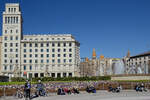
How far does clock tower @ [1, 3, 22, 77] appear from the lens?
Result: 124875mm

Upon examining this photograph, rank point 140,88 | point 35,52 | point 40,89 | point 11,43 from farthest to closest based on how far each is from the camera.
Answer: point 35,52, point 11,43, point 140,88, point 40,89

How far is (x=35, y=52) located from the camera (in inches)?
5039

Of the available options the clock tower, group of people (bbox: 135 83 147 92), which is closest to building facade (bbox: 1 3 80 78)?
the clock tower

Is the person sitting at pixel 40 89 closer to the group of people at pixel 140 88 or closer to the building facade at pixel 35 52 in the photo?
the group of people at pixel 140 88

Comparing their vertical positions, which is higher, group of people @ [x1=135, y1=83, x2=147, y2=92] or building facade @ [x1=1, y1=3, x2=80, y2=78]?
building facade @ [x1=1, y1=3, x2=80, y2=78]

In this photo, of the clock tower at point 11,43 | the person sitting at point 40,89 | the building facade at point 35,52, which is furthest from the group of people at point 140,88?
the clock tower at point 11,43

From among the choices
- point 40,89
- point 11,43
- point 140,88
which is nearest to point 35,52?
point 11,43

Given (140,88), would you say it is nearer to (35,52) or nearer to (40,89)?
(40,89)

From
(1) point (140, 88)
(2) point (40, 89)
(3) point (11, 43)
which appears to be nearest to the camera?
(2) point (40, 89)

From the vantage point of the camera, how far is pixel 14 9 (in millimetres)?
130375

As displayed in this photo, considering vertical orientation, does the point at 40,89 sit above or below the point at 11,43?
below

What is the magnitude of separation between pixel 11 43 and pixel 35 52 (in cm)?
1229

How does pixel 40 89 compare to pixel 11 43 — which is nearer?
pixel 40 89

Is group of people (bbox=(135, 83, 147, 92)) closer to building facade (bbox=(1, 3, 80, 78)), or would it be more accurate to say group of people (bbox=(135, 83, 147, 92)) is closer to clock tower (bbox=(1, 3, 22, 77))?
building facade (bbox=(1, 3, 80, 78))
